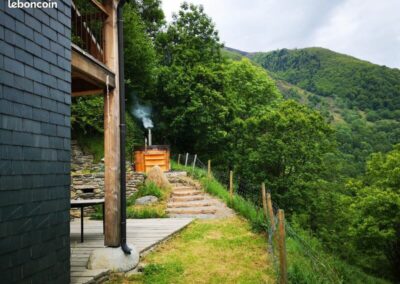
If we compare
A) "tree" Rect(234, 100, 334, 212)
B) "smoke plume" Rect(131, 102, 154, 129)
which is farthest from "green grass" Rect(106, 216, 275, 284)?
"smoke plume" Rect(131, 102, 154, 129)

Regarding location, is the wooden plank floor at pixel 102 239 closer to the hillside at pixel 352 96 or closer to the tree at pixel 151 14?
the tree at pixel 151 14

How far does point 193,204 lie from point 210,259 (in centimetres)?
579

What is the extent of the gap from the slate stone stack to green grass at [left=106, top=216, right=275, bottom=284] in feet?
5.29

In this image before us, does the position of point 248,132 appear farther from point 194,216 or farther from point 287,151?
point 194,216

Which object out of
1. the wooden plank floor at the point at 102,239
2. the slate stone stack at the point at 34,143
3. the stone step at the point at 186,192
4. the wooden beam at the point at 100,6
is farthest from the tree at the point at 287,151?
the slate stone stack at the point at 34,143

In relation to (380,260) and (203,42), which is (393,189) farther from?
(203,42)

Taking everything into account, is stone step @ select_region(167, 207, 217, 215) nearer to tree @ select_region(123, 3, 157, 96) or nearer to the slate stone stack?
the slate stone stack

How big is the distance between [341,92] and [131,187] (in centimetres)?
8467

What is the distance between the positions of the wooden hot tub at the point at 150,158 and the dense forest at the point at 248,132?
1958mm

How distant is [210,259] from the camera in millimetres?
6211

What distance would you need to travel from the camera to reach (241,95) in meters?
27.7

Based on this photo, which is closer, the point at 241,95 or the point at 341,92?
the point at 241,95

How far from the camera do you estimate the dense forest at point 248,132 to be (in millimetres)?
20609

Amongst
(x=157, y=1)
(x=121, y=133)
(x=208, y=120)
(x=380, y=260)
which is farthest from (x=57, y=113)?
(x=157, y=1)
